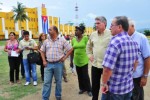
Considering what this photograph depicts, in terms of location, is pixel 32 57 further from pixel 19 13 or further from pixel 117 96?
pixel 19 13

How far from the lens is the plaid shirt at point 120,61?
11.2ft

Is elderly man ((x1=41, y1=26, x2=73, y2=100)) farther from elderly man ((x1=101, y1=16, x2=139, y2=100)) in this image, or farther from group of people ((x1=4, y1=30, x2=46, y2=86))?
elderly man ((x1=101, y1=16, x2=139, y2=100))

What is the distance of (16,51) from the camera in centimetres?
899

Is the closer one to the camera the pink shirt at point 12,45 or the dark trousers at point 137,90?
the dark trousers at point 137,90

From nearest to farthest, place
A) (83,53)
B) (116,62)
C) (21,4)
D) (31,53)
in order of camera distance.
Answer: (116,62) < (83,53) < (31,53) < (21,4)

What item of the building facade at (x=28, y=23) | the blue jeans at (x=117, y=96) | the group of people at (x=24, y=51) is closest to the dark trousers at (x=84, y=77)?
the group of people at (x=24, y=51)

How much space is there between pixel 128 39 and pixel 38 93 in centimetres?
479

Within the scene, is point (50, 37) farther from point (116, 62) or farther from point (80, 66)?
point (116, 62)

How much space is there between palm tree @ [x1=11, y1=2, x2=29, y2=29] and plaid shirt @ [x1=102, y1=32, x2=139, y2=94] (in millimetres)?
78727

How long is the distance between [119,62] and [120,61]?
0.02m

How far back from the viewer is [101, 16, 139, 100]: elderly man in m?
3.43

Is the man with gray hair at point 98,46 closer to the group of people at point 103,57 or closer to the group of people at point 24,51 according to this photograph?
the group of people at point 103,57

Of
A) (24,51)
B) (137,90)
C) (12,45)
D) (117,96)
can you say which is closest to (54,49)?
(137,90)

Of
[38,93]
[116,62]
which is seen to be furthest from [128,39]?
[38,93]
